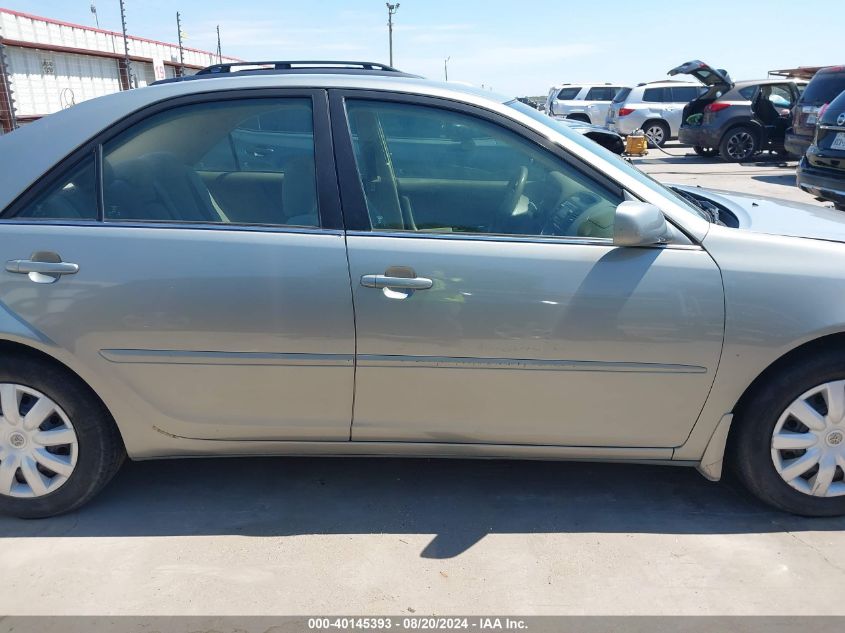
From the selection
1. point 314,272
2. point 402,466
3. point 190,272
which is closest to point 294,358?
point 314,272

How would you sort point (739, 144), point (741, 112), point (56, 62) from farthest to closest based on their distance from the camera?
point (56, 62)
point (739, 144)
point (741, 112)

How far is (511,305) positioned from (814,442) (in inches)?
50.1

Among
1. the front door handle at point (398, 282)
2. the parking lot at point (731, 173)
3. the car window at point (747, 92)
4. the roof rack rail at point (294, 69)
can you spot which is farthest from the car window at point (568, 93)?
the front door handle at point (398, 282)

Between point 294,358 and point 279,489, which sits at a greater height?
point 294,358

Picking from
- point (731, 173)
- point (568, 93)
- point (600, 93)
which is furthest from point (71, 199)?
point (568, 93)

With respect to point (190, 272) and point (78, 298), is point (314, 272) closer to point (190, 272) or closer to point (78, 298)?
point (190, 272)

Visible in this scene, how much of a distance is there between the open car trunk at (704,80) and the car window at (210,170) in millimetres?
14243

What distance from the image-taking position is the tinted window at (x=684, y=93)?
65.3 ft

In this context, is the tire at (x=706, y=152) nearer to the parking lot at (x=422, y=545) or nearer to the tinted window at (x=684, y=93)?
the tinted window at (x=684, y=93)

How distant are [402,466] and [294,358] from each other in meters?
0.92

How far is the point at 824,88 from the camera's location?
11.9 meters

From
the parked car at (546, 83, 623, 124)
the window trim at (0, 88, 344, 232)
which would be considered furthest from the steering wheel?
the parked car at (546, 83, 623, 124)

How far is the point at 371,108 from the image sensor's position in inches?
110

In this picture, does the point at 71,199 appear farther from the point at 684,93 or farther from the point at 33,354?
the point at 684,93
